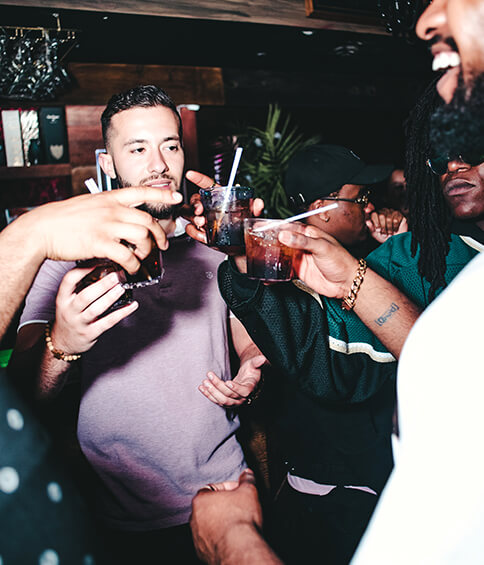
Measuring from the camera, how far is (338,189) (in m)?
2.85

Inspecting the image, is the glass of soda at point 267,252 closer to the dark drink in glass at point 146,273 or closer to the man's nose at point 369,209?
the dark drink in glass at point 146,273

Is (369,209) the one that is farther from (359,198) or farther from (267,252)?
(267,252)

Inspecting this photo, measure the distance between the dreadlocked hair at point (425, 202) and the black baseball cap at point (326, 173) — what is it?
1.01 m

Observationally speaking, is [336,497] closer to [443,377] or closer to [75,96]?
[443,377]

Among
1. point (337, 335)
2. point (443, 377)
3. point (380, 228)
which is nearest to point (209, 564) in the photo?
point (443, 377)

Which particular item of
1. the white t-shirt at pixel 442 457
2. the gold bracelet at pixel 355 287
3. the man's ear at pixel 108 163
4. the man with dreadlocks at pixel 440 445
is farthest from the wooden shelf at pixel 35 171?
the white t-shirt at pixel 442 457

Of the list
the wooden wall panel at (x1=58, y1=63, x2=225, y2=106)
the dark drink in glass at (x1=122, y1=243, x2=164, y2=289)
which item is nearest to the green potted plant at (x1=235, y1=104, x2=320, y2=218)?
the wooden wall panel at (x1=58, y1=63, x2=225, y2=106)

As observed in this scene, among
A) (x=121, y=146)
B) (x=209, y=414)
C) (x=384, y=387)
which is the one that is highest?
(x=121, y=146)

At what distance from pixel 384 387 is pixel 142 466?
95 centimetres

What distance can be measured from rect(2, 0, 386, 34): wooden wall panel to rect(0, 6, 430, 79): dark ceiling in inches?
1.7

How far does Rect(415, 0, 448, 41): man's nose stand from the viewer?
0.83m

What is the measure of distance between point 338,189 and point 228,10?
1.68 meters

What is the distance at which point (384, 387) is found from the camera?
169 centimetres

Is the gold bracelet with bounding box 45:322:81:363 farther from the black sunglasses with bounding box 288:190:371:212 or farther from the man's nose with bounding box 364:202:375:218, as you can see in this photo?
the man's nose with bounding box 364:202:375:218
